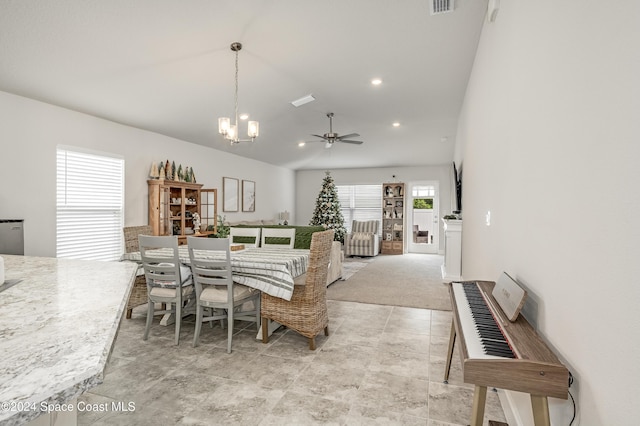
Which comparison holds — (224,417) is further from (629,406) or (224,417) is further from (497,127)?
(497,127)

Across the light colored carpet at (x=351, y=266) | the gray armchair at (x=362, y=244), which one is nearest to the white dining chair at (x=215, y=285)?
the light colored carpet at (x=351, y=266)

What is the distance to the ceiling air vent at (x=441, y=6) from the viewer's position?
Answer: 9.41 ft

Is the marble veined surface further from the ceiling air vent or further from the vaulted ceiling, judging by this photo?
the ceiling air vent

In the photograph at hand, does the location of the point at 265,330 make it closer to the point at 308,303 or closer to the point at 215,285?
the point at 308,303

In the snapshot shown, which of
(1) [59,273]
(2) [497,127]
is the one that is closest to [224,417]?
(1) [59,273]

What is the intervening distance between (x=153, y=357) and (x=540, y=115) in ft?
10.6

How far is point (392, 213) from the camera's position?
10.1 m

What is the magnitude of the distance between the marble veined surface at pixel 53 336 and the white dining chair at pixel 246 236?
2658 mm

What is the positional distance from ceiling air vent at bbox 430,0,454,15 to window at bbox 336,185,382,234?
24.9ft

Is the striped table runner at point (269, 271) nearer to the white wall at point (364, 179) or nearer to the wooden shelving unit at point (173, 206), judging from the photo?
the wooden shelving unit at point (173, 206)

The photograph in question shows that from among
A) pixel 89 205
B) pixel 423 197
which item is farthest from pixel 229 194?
pixel 423 197

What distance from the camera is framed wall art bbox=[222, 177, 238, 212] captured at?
7.50 metres

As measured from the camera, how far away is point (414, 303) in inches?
176

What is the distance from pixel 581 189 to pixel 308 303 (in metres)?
2.33
